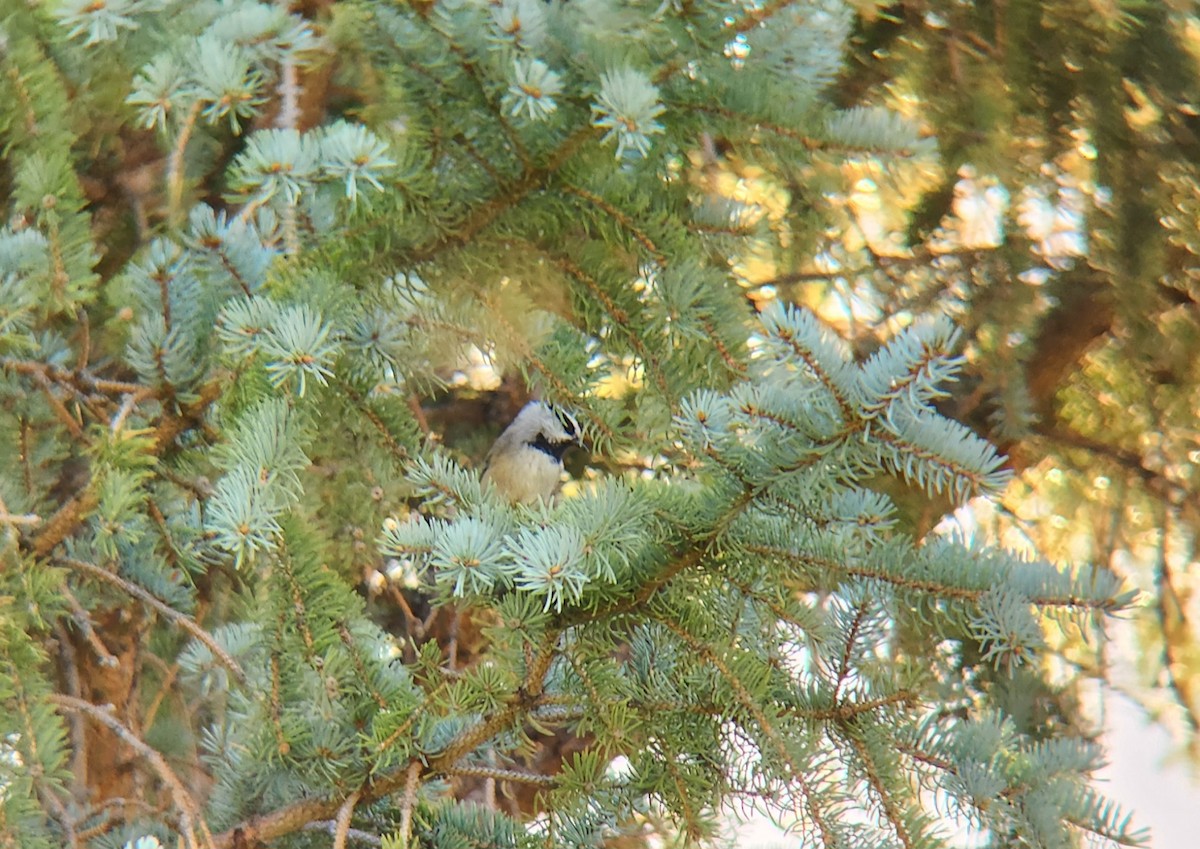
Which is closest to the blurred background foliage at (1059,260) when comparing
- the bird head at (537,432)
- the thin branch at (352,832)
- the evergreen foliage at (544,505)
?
the bird head at (537,432)

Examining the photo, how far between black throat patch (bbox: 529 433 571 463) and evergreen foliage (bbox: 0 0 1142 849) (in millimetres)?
931

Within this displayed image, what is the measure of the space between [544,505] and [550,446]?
1.32 m

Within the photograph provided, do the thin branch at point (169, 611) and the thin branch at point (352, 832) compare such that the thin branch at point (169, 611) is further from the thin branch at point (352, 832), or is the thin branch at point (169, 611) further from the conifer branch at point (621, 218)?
the conifer branch at point (621, 218)

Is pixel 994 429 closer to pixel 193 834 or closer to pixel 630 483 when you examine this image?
pixel 630 483

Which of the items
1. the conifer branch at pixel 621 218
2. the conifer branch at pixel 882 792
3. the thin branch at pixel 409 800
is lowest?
the thin branch at pixel 409 800

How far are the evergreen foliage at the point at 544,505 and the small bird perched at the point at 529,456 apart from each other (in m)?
0.87

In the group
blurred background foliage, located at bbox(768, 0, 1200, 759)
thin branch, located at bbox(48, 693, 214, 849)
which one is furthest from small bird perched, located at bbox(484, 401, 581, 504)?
thin branch, located at bbox(48, 693, 214, 849)

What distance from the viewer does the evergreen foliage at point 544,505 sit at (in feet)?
2.80

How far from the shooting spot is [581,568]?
0.84 m

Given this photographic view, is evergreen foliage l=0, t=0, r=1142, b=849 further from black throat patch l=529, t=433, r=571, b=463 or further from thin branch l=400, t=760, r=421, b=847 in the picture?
black throat patch l=529, t=433, r=571, b=463

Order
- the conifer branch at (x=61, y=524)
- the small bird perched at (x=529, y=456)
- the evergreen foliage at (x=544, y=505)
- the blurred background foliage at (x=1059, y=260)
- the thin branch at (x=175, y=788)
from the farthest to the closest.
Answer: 1. the small bird perched at (x=529, y=456)
2. the blurred background foliage at (x=1059, y=260)
3. the conifer branch at (x=61, y=524)
4. the thin branch at (x=175, y=788)
5. the evergreen foliage at (x=544, y=505)

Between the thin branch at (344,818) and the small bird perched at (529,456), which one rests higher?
the thin branch at (344,818)

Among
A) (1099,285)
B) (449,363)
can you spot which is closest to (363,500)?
(449,363)

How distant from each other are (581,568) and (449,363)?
462 millimetres
